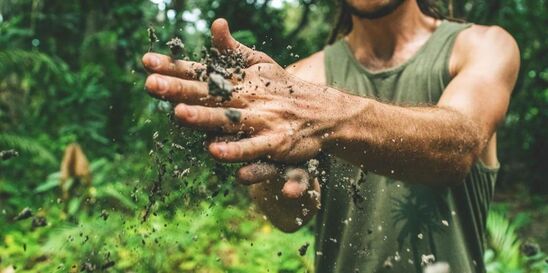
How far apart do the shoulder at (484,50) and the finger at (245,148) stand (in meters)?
0.92

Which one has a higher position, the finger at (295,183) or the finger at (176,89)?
the finger at (176,89)

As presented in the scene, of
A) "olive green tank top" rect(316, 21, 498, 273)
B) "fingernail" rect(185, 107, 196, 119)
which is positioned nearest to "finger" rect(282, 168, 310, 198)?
"fingernail" rect(185, 107, 196, 119)

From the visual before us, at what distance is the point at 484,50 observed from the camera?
5.76 feet

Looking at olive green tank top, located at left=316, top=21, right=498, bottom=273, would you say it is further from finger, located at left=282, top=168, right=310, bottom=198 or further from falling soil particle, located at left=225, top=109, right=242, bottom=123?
falling soil particle, located at left=225, top=109, right=242, bottom=123

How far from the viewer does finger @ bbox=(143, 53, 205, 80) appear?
1.07 meters

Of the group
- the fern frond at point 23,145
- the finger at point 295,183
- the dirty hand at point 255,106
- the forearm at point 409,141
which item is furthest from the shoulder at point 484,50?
the fern frond at point 23,145

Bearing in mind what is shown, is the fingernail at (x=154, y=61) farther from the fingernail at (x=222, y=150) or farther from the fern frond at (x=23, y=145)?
the fern frond at (x=23, y=145)

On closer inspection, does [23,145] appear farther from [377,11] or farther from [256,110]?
[256,110]

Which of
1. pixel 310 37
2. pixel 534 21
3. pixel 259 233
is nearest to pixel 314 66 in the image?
pixel 259 233

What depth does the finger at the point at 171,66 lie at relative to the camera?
1070 mm

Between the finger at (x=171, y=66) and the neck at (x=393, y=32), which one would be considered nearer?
the finger at (x=171, y=66)

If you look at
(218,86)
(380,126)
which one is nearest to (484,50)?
(380,126)

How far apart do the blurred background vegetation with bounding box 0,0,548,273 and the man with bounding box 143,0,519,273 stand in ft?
0.68

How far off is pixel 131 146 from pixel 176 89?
3.87 meters
